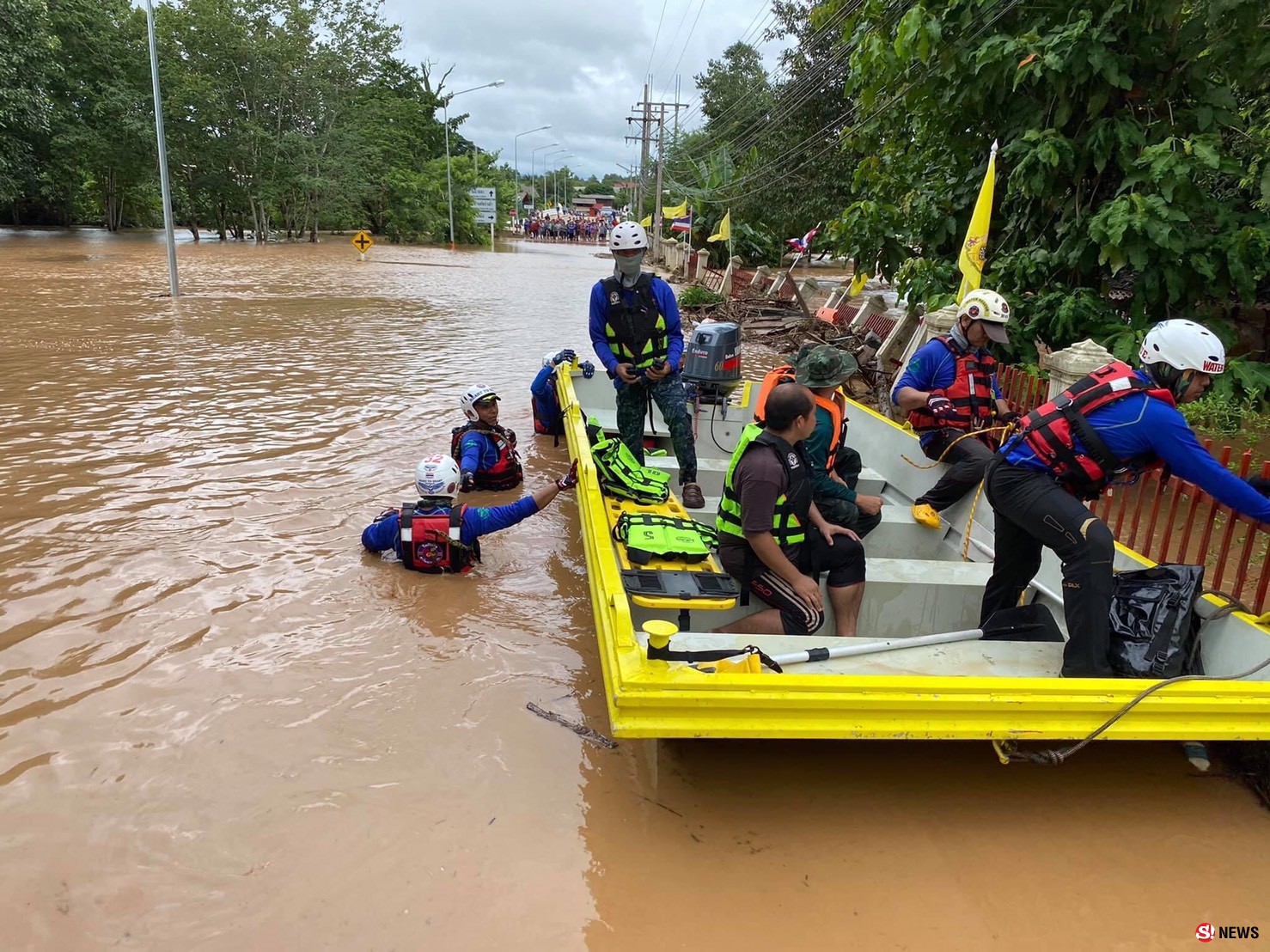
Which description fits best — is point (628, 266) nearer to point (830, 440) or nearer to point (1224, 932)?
point (830, 440)

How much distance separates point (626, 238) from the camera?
5297 mm

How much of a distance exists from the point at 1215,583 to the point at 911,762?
6.57 ft

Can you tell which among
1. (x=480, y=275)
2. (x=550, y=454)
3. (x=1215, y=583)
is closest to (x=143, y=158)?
(x=480, y=275)

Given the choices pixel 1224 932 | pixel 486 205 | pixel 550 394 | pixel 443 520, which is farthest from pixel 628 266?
pixel 486 205

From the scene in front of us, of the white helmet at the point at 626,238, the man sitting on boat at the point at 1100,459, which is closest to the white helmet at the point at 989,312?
the man sitting on boat at the point at 1100,459

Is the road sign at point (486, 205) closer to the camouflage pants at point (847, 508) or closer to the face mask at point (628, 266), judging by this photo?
the face mask at point (628, 266)

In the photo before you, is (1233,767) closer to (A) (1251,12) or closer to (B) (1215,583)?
(B) (1215,583)

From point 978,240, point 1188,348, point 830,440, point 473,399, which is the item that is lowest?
point 473,399

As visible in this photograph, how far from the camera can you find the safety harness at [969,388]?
5.07 m

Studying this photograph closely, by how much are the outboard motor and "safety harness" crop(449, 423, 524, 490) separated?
154 cm

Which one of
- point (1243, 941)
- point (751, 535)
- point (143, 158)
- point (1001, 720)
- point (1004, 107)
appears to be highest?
point (143, 158)

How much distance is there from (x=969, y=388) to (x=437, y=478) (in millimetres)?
3260

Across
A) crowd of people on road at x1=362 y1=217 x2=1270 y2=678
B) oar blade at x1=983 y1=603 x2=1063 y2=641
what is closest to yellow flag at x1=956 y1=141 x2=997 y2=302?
crowd of people on road at x1=362 y1=217 x2=1270 y2=678

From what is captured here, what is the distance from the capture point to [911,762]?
3303mm
